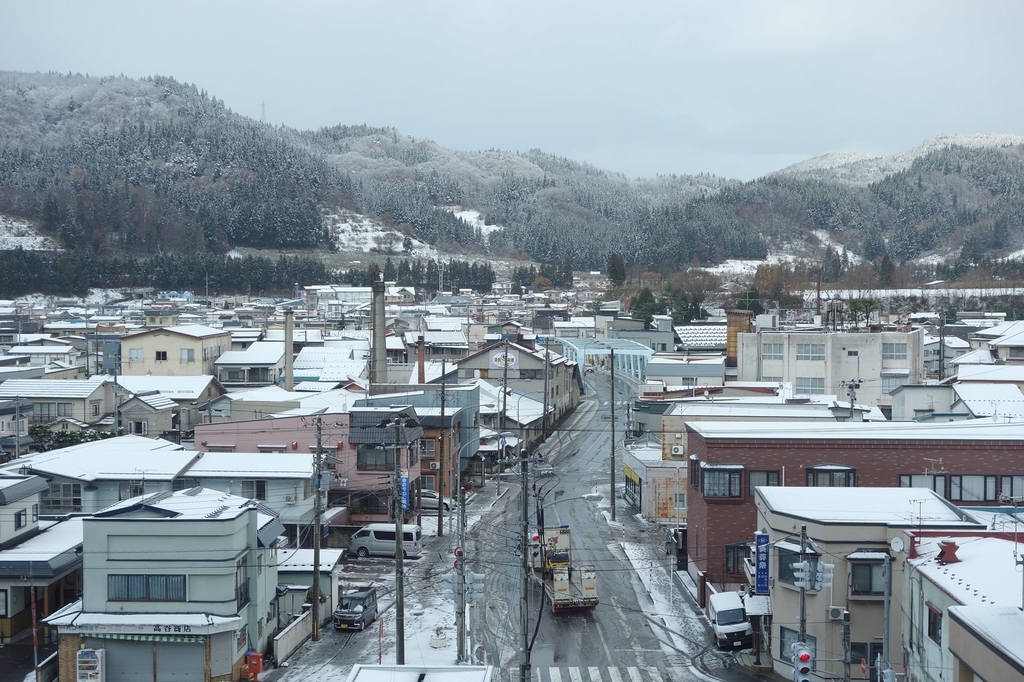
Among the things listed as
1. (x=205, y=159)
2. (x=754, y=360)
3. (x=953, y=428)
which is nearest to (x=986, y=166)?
(x=205, y=159)

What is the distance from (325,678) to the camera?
35.4 feet

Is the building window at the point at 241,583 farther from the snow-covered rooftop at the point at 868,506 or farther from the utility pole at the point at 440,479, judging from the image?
the utility pole at the point at 440,479

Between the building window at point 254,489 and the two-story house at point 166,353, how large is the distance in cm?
1507

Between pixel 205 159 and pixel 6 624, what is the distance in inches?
4395

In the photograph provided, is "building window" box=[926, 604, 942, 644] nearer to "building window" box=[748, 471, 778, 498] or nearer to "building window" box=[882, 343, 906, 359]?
"building window" box=[748, 471, 778, 498]

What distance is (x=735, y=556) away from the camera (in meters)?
13.4

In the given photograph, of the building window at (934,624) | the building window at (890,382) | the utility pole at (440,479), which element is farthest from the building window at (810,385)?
the building window at (934,624)

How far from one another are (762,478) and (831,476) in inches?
36.7

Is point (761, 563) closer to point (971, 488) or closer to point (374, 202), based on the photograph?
point (971, 488)

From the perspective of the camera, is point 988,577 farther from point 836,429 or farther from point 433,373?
point 433,373

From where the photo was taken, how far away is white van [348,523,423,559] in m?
16.1

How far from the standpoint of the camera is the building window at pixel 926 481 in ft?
43.9

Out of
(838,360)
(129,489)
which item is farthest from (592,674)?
(838,360)

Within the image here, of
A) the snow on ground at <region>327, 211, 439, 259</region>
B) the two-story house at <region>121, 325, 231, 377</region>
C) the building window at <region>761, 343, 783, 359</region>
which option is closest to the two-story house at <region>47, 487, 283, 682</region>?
the building window at <region>761, 343, 783, 359</region>
